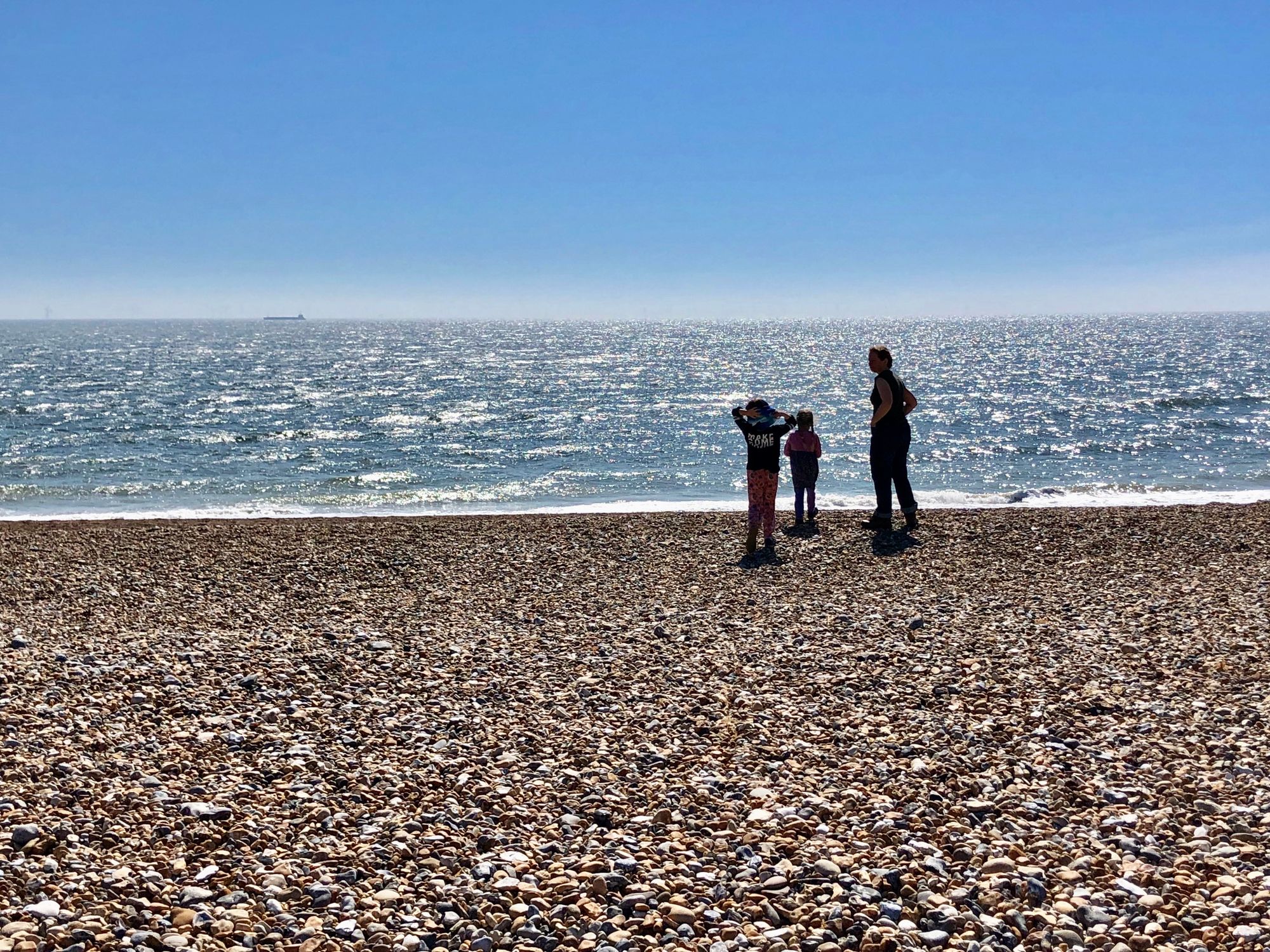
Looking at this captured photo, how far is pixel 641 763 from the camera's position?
239 inches

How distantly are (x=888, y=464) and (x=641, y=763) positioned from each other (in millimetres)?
8427

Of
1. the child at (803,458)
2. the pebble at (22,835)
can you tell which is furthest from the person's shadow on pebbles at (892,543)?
the pebble at (22,835)

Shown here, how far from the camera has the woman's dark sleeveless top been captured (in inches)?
515

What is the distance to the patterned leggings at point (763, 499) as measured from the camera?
1270cm

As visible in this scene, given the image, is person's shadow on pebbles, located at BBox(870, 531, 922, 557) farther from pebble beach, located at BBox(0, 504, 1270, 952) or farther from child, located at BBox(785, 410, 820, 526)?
pebble beach, located at BBox(0, 504, 1270, 952)

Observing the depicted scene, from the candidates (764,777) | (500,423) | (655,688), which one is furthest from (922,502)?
(500,423)

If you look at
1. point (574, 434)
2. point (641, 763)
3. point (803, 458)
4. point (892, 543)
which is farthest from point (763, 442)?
point (574, 434)

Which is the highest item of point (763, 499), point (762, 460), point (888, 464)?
point (762, 460)

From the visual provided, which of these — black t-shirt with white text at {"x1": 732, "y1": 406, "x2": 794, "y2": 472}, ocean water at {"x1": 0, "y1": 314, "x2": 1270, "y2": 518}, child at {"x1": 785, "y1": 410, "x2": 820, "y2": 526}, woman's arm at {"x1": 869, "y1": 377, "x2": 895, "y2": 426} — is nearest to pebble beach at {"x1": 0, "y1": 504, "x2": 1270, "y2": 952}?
black t-shirt with white text at {"x1": 732, "y1": 406, "x2": 794, "y2": 472}

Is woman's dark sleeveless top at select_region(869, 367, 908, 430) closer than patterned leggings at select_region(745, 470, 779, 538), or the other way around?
patterned leggings at select_region(745, 470, 779, 538)

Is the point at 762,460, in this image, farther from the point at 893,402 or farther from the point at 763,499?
the point at 893,402

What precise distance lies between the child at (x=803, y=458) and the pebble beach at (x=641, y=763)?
3345 millimetres

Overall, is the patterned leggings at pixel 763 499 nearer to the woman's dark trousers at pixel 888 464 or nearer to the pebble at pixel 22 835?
the woman's dark trousers at pixel 888 464

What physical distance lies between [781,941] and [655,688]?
10.8 feet
